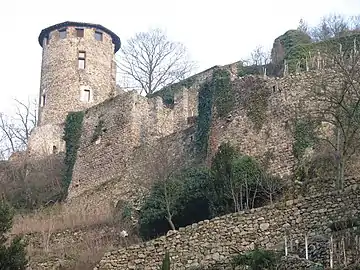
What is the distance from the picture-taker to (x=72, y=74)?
4034 cm

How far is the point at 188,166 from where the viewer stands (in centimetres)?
2708

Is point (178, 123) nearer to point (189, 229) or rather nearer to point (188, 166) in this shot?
point (188, 166)

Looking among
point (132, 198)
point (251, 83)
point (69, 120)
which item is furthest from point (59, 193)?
point (251, 83)

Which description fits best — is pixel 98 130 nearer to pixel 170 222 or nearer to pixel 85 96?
pixel 85 96

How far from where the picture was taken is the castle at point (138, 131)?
1853 centimetres

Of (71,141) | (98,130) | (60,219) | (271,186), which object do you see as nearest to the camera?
(271,186)

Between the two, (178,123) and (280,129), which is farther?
(178,123)

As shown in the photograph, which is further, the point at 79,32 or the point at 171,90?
the point at 79,32

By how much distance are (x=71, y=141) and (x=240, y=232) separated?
1682 cm

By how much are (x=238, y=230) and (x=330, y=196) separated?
248 cm

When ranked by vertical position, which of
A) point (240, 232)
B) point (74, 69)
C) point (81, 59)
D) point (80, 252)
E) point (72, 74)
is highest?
point (81, 59)

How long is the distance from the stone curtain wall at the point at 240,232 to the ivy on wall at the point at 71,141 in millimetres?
13880

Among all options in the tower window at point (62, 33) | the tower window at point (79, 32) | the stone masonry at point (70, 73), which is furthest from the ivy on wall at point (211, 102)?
the tower window at point (62, 33)

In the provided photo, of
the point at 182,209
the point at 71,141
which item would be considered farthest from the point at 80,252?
the point at 71,141
